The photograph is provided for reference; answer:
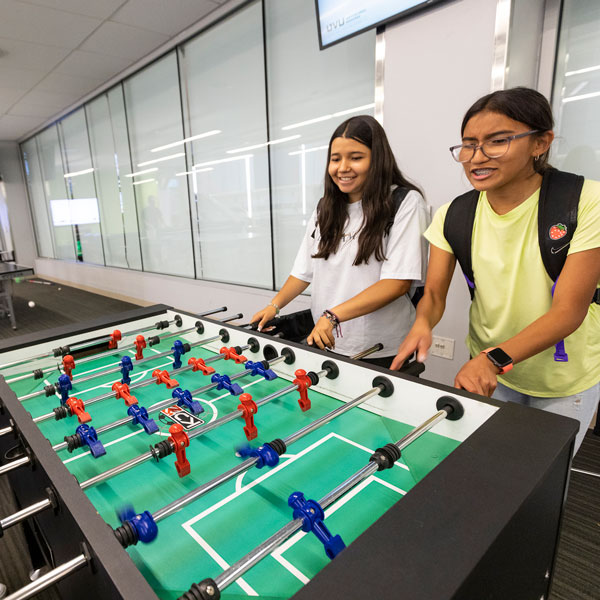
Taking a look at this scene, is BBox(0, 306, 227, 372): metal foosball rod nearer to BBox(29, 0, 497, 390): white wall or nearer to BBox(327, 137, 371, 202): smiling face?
BBox(327, 137, 371, 202): smiling face

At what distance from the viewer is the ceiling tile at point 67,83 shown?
→ 5.21 m

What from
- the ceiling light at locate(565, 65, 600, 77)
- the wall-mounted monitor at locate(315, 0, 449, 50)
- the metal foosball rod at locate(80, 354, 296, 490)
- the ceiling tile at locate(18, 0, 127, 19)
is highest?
the ceiling tile at locate(18, 0, 127, 19)

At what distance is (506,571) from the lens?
2.07ft

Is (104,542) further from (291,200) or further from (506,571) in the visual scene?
(291,200)

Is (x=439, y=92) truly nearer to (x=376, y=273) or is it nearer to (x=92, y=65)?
(x=376, y=273)

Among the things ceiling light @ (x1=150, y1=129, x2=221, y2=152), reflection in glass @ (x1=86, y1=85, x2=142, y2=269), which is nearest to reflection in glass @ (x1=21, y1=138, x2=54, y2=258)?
reflection in glass @ (x1=86, y1=85, x2=142, y2=269)

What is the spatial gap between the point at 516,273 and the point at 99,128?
668cm

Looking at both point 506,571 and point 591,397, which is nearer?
point 506,571

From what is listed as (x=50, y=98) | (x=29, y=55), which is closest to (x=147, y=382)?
(x=29, y=55)

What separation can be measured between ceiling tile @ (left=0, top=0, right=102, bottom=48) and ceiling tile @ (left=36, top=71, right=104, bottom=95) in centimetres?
113

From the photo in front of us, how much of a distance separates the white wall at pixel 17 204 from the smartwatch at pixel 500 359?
1125cm

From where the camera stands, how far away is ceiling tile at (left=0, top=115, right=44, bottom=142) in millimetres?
7246

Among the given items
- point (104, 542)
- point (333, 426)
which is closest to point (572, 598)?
point (333, 426)

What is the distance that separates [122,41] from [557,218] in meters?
4.73
